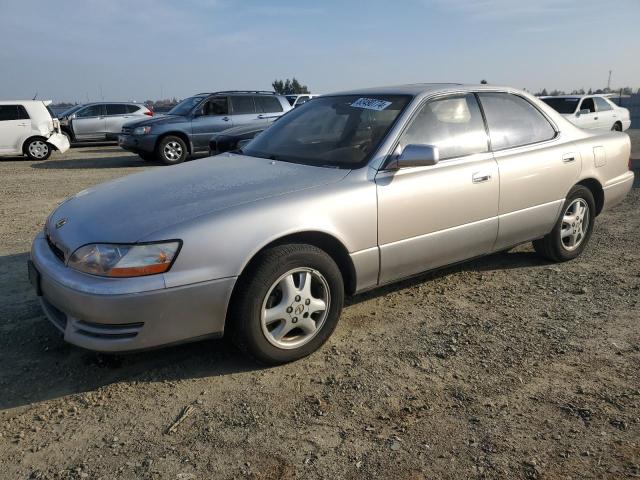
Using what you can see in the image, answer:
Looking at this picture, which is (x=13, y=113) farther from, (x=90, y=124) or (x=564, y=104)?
(x=564, y=104)

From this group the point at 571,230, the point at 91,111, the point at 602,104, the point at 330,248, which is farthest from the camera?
the point at 91,111

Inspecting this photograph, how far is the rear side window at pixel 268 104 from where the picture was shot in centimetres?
1305

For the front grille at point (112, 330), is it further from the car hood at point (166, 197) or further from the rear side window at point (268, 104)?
the rear side window at point (268, 104)

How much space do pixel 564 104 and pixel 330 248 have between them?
14.0 metres

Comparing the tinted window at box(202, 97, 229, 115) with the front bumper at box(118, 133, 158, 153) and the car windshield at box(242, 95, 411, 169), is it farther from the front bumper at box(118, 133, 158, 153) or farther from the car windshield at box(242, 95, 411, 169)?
the car windshield at box(242, 95, 411, 169)

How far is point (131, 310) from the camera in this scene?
260cm

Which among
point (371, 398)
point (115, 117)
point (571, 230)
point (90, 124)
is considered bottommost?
point (371, 398)

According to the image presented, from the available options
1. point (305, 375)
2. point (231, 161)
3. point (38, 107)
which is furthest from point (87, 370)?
point (38, 107)

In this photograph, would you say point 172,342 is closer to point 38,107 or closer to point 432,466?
point 432,466

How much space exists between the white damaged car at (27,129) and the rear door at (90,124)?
12.0ft

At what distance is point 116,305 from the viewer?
2.58m

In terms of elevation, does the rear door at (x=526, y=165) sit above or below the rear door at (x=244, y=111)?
below

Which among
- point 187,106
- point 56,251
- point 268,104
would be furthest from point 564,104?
point 56,251

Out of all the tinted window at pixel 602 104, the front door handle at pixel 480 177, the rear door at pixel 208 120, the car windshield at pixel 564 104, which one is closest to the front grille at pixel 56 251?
the front door handle at pixel 480 177
